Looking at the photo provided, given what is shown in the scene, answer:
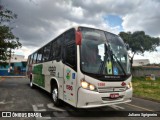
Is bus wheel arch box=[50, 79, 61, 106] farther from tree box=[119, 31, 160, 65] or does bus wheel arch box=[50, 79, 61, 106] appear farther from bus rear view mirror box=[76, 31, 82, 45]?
tree box=[119, 31, 160, 65]

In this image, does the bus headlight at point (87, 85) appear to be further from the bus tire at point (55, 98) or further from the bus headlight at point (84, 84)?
the bus tire at point (55, 98)

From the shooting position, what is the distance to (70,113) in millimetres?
7070

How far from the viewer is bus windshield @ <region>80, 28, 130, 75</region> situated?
20.9ft

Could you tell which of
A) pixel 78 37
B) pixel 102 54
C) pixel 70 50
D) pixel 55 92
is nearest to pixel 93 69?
pixel 102 54

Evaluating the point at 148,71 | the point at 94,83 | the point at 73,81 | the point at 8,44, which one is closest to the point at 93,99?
the point at 94,83

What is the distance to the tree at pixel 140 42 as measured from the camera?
3784 cm

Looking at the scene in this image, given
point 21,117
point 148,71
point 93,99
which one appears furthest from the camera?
point 148,71

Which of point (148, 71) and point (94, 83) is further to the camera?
point (148, 71)

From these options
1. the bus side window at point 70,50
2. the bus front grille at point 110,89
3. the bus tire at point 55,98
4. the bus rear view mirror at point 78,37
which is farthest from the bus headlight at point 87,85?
the bus tire at point 55,98

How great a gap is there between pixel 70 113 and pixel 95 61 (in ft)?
7.37

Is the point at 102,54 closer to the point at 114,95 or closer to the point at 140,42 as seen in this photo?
the point at 114,95

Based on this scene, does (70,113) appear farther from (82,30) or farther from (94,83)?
(82,30)

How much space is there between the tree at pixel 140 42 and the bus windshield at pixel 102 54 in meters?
32.2

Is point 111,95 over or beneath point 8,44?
beneath
